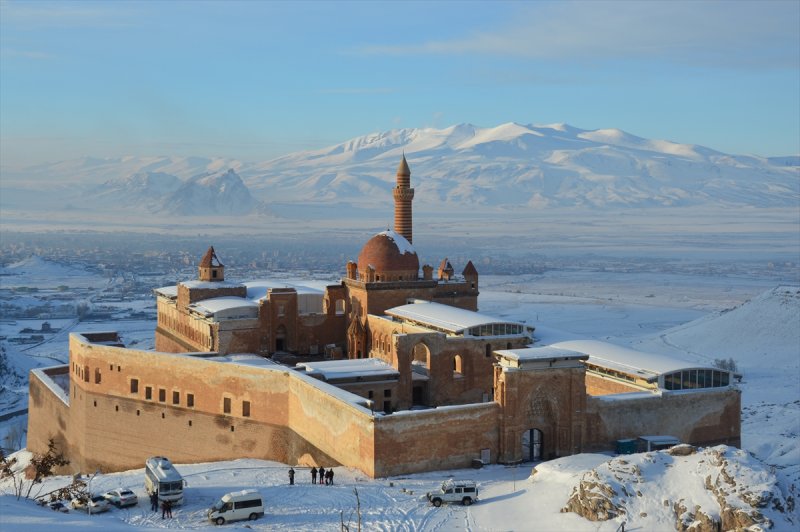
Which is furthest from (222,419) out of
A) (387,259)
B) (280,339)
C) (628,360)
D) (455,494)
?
(628,360)

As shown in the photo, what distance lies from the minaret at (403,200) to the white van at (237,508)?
33.5m

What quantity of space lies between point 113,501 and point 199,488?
3.51 m

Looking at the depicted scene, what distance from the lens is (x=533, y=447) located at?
1517 inches

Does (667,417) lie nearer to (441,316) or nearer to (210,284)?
(441,316)

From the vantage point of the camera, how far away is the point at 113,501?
30.9 meters

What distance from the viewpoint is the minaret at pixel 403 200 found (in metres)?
61.5

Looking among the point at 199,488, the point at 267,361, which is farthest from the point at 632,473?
the point at 267,361

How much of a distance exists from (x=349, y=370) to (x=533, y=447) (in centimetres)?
1057

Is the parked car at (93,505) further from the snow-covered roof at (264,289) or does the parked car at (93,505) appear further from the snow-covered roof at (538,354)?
the snow-covered roof at (264,289)

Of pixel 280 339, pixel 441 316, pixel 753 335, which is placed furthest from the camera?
pixel 753 335

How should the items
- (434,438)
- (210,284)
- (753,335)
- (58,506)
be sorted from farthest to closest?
(753,335) → (210,284) → (434,438) → (58,506)

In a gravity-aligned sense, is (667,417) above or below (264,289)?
below

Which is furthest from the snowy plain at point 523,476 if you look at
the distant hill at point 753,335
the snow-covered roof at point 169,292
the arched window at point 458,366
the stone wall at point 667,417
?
the snow-covered roof at point 169,292

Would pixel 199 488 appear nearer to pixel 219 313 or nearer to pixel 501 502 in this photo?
pixel 501 502
